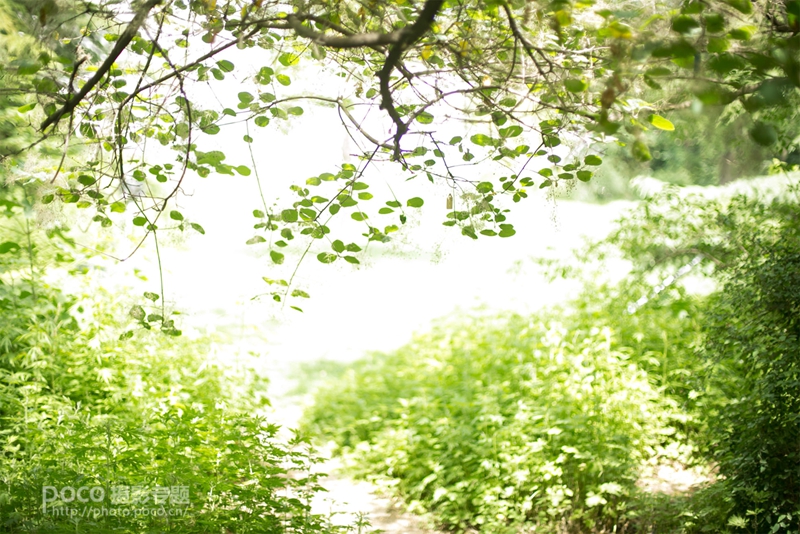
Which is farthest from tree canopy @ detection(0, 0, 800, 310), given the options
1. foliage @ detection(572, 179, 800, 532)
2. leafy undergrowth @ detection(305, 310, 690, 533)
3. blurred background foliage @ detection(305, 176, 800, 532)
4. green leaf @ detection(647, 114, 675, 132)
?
leafy undergrowth @ detection(305, 310, 690, 533)

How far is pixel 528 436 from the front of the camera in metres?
4.05

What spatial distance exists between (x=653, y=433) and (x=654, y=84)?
283 cm

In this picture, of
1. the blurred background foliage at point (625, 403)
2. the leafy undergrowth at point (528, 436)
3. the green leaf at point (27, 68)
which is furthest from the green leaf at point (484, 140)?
the leafy undergrowth at point (528, 436)

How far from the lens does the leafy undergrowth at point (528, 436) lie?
12.2ft

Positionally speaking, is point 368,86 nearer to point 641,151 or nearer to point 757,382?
point 641,151

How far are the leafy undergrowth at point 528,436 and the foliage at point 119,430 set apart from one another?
94cm

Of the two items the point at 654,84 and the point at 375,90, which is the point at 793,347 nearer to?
the point at 654,84

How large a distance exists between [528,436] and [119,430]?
2.29m

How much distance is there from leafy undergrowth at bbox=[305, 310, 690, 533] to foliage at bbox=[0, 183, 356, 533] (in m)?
0.94

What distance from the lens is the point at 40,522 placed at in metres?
2.46

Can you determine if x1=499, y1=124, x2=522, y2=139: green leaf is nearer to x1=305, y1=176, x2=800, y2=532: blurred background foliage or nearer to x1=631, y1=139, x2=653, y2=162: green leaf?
x1=631, y1=139, x2=653, y2=162: green leaf

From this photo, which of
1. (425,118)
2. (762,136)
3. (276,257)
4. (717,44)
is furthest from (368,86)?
(762,136)

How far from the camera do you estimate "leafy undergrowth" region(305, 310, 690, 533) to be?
146 inches

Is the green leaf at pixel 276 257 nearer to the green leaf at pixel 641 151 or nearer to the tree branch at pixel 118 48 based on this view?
the tree branch at pixel 118 48
